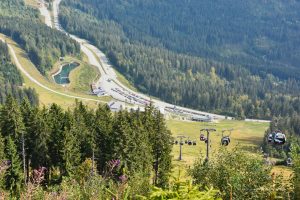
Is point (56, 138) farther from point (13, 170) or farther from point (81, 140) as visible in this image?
point (13, 170)

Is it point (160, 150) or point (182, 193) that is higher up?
point (182, 193)

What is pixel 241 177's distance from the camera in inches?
904

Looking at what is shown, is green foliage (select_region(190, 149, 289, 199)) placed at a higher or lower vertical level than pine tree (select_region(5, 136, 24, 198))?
higher

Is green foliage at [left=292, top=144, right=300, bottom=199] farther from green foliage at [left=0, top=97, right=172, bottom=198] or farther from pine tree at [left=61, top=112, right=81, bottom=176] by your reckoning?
pine tree at [left=61, top=112, right=81, bottom=176]

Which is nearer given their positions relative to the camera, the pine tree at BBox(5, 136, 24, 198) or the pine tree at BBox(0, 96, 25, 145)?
the pine tree at BBox(5, 136, 24, 198)

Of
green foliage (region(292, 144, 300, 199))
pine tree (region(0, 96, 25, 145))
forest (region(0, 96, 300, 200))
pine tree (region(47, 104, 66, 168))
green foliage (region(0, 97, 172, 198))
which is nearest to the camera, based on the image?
green foliage (region(292, 144, 300, 199))

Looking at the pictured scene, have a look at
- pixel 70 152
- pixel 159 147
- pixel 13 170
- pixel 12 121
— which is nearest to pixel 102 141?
pixel 70 152

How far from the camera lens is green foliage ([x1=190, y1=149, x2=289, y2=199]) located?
22.0 m

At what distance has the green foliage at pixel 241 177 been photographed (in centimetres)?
2205

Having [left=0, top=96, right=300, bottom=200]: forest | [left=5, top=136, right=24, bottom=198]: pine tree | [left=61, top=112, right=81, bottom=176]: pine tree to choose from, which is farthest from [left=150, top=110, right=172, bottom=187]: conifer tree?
[left=5, top=136, right=24, bottom=198]: pine tree

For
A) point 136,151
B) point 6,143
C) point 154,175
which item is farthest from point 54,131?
point 154,175

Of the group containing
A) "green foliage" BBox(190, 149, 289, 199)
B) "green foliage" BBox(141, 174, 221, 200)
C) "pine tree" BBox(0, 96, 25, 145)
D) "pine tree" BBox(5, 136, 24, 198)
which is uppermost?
"green foliage" BBox(141, 174, 221, 200)

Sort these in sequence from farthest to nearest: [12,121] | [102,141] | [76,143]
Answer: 1. [102,141]
2. [76,143]
3. [12,121]

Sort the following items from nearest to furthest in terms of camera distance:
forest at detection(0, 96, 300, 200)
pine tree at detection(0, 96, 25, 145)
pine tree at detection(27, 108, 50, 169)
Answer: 1. forest at detection(0, 96, 300, 200)
2. pine tree at detection(0, 96, 25, 145)
3. pine tree at detection(27, 108, 50, 169)
